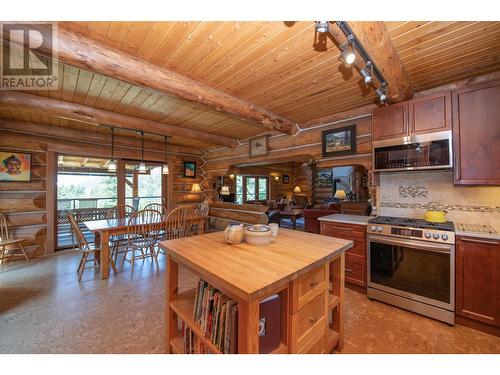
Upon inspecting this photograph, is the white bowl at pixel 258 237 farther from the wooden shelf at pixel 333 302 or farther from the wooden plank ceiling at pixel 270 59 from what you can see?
the wooden plank ceiling at pixel 270 59

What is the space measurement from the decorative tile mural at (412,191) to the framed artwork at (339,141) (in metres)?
0.85

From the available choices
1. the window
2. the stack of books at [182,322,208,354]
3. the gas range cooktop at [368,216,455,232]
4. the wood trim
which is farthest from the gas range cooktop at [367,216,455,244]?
the window

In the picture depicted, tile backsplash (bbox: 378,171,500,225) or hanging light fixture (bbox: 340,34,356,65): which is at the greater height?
hanging light fixture (bbox: 340,34,356,65)

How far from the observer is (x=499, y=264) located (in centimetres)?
183

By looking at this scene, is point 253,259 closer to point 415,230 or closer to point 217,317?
point 217,317

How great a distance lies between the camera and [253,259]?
1214mm

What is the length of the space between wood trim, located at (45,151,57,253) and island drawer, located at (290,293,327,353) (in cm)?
531

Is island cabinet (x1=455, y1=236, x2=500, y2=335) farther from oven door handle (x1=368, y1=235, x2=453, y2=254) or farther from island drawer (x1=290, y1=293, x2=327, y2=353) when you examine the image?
Answer: island drawer (x1=290, y1=293, x2=327, y2=353)

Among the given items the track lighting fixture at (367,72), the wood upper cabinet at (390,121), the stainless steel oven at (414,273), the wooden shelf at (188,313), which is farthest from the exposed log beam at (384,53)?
the wooden shelf at (188,313)

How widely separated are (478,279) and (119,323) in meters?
3.54

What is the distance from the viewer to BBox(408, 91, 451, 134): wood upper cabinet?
7.26ft
